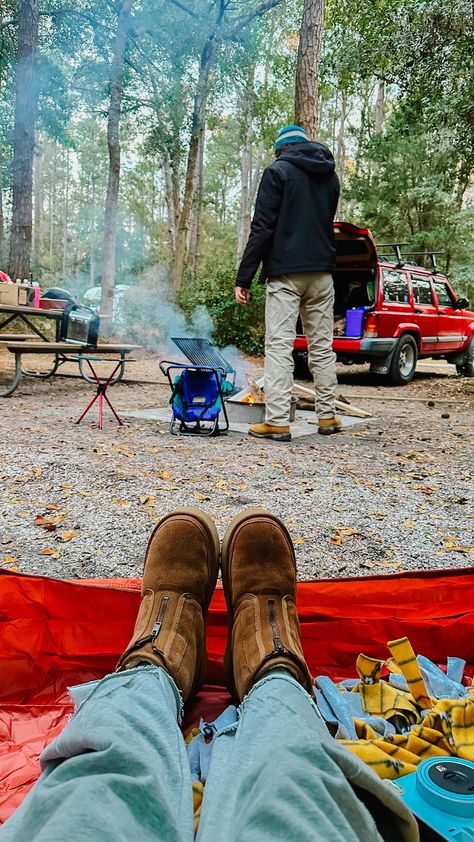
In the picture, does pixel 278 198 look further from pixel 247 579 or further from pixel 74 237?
pixel 74 237

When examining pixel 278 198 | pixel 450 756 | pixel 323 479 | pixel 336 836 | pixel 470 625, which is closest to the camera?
pixel 336 836

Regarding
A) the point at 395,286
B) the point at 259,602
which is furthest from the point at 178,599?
the point at 395,286

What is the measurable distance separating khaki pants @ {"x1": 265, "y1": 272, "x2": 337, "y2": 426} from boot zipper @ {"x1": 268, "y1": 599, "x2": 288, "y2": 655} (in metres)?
3.29

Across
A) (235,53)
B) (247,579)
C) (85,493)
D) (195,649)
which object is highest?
(235,53)

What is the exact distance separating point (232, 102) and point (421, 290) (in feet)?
70.9

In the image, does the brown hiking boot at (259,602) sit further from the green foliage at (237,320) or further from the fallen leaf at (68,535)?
the green foliage at (237,320)

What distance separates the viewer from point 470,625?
156 cm

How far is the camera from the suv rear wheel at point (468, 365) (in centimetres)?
1036

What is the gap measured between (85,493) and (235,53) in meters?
20.7

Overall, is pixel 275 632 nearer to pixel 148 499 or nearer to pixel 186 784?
pixel 186 784

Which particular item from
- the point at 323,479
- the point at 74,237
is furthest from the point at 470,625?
the point at 74,237

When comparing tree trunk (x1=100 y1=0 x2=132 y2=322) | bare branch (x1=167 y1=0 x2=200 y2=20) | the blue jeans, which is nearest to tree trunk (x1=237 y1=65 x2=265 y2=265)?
bare branch (x1=167 y1=0 x2=200 y2=20)

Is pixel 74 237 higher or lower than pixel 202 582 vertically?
higher

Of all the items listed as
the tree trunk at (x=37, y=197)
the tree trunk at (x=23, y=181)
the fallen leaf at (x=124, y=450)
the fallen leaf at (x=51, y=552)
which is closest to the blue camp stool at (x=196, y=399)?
the fallen leaf at (x=124, y=450)
